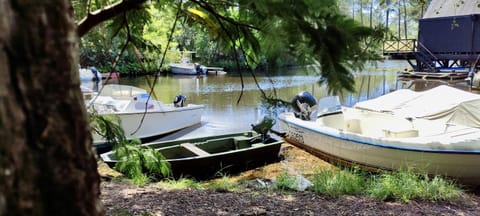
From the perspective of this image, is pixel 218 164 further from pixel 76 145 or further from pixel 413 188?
pixel 76 145

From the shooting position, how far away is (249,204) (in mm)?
4199

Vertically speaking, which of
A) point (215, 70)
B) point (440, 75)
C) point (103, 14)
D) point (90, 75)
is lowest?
point (440, 75)

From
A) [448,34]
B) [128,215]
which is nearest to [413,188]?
[128,215]

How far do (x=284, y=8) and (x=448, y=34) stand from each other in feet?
87.1

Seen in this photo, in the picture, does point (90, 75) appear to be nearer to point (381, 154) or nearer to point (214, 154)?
point (214, 154)

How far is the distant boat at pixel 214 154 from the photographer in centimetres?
712

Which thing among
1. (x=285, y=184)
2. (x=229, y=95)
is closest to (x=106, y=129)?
(x=285, y=184)

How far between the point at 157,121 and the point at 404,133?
651cm

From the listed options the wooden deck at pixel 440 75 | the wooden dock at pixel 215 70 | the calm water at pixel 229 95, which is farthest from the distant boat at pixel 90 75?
the wooden deck at pixel 440 75

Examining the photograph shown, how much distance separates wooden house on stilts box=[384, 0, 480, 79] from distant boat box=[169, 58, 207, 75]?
14.7 m

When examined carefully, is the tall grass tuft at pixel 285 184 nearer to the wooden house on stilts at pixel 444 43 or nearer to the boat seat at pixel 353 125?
the boat seat at pixel 353 125

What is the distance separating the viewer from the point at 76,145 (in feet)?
3.80

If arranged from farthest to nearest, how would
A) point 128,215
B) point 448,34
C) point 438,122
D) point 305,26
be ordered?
1. point 448,34
2. point 438,122
3. point 128,215
4. point 305,26

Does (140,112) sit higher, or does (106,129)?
(106,129)
